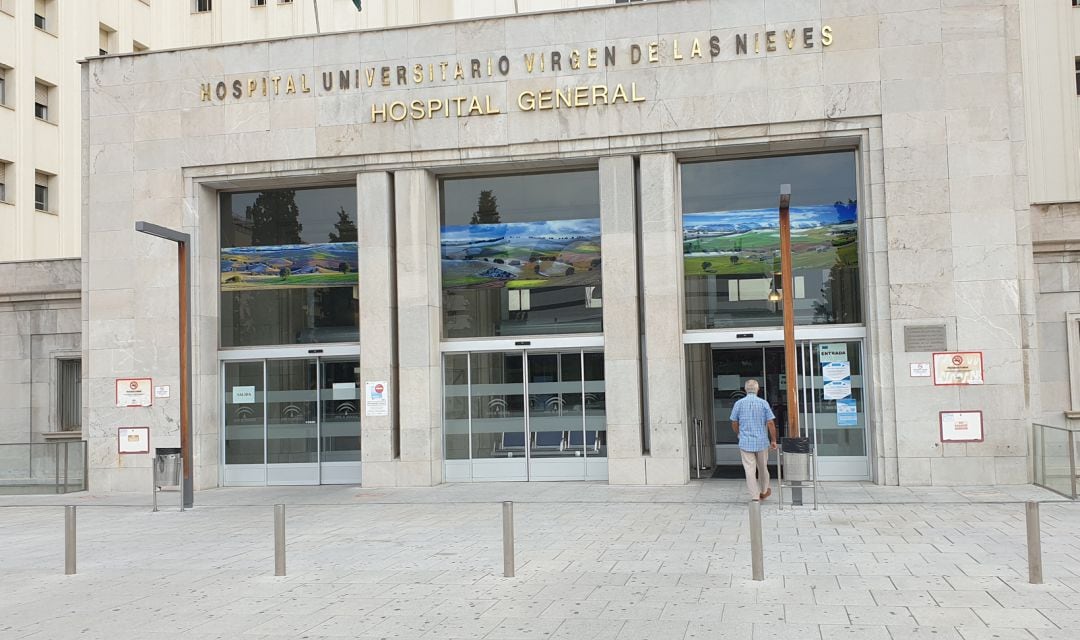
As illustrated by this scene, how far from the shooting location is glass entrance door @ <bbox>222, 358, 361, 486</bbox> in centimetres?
2095

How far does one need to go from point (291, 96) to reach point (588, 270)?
7.19 meters

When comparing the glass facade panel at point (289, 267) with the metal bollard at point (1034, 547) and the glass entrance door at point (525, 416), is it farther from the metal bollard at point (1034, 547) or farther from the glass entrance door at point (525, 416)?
the metal bollard at point (1034, 547)

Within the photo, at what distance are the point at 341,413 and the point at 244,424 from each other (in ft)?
7.43

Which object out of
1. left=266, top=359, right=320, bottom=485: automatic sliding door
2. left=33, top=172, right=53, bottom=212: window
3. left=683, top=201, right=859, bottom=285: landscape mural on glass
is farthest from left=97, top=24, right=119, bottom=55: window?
left=683, top=201, right=859, bottom=285: landscape mural on glass

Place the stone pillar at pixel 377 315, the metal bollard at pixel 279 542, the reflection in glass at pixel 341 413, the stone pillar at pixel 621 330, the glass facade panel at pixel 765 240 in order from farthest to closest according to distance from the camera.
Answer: the reflection in glass at pixel 341 413 → the stone pillar at pixel 377 315 → the glass facade panel at pixel 765 240 → the stone pillar at pixel 621 330 → the metal bollard at pixel 279 542

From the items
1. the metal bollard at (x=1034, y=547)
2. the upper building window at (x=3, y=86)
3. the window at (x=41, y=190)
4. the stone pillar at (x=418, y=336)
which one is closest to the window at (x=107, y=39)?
the upper building window at (x=3, y=86)

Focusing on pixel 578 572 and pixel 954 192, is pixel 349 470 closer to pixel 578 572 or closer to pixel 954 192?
pixel 578 572

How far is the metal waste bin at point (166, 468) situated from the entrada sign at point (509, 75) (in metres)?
7.76

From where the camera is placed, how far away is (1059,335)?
19781 mm

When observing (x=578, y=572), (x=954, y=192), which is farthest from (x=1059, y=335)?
(x=578, y=572)

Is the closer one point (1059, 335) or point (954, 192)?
point (954, 192)

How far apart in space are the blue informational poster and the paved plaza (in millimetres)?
1760

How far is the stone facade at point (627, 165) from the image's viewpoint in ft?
58.1

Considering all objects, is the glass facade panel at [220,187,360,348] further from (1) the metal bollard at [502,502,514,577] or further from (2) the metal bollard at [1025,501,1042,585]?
(2) the metal bollard at [1025,501,1042,585]
